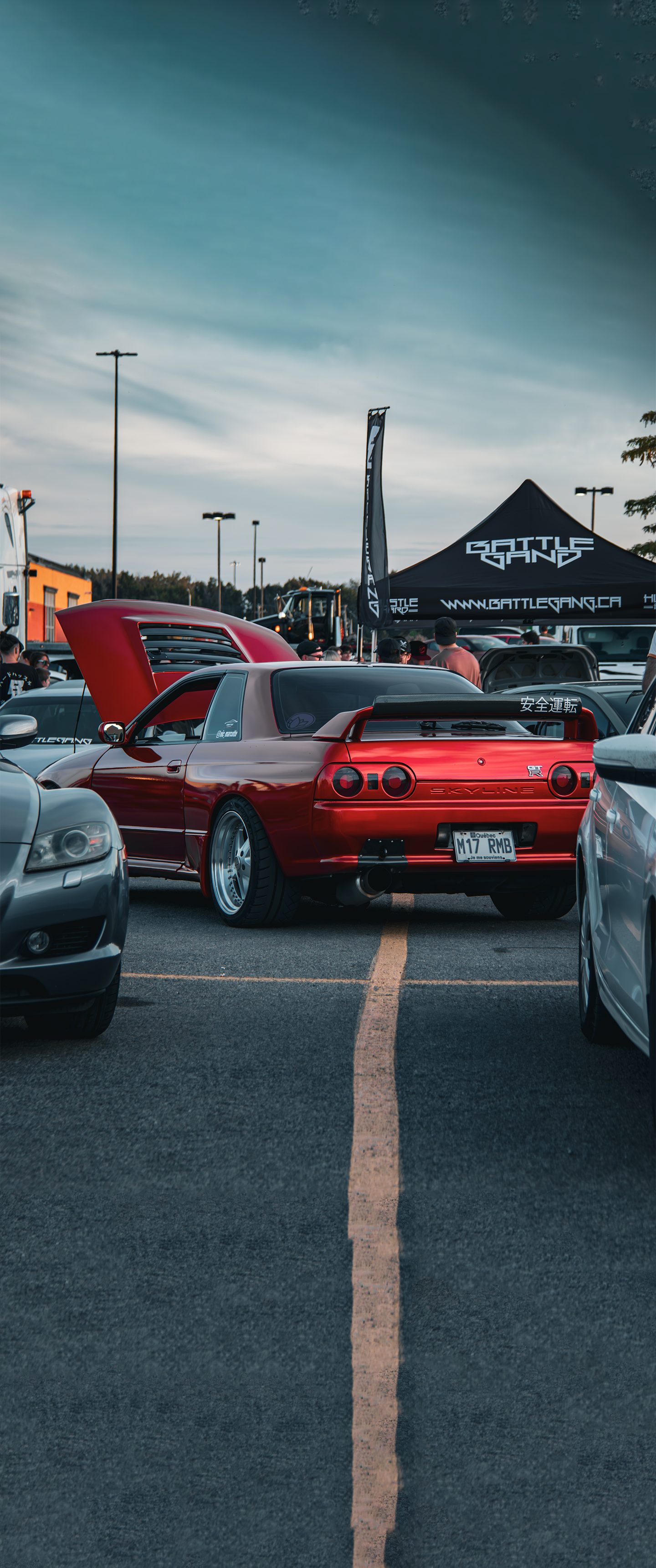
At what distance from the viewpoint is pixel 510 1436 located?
98.8 inches

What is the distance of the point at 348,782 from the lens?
25.2 feet

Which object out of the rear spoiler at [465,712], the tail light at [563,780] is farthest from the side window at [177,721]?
the tail light at [563,780]

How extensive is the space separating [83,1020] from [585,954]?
171 cm

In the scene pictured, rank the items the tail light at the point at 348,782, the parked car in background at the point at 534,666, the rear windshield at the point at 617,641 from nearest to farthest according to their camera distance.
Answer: the tail light at the point at 348,782 → the parked car in background at the point at 534,666 → the rear windshield at the point at 617,641

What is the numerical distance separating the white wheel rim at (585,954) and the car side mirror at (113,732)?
4725 mm

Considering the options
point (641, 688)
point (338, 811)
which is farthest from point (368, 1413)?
point (641, 688)

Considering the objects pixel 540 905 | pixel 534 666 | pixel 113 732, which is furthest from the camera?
pixel 534 666

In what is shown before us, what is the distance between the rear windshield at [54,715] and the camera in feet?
42.6

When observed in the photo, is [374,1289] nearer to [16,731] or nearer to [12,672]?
[16,731]

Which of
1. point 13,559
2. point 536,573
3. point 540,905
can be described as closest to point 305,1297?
point 540,905

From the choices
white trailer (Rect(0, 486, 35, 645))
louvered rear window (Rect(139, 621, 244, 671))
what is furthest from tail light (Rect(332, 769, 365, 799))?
white trailer (Rect(0, 486, 35, 645))

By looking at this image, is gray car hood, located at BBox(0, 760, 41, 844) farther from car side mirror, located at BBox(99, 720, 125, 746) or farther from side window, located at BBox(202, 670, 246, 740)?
car side mirror, located at BBox(99, 720, 125, 746)

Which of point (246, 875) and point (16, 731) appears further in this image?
point (246, 875)

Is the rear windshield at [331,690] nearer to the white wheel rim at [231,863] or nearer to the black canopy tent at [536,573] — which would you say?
the white wheel rim at [231,863]
